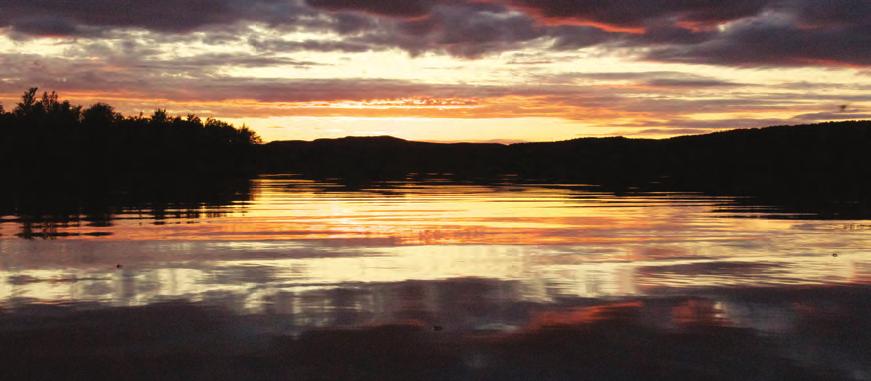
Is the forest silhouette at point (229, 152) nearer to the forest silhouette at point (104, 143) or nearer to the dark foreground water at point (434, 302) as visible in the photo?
the forest silhouette at point (104, 143)

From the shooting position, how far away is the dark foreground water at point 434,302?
33.2ft

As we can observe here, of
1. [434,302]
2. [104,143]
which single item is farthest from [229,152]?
[434,302]

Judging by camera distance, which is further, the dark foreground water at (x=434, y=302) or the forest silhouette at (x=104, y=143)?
the forest silhouette at (x=104, y=143)

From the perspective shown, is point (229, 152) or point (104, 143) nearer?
point (104, 143)

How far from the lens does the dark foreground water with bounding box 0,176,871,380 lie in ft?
33.2

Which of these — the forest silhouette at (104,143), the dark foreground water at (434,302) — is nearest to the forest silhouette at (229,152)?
the forest silhouette at (104,143)

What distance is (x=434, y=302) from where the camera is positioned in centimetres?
1391

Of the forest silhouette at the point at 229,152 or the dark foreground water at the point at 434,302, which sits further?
the forest silhouette at the point at 229,152

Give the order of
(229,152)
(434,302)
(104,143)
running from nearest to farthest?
Answer: (434,302) < (104,143) < (229,152)

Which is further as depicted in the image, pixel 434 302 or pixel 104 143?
pixel 104 143

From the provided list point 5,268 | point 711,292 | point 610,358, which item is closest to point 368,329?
point 610,358

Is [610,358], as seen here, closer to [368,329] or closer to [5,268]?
[368,329]

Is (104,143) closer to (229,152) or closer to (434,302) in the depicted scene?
(229,152)

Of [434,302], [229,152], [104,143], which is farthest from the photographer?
[229,152]
